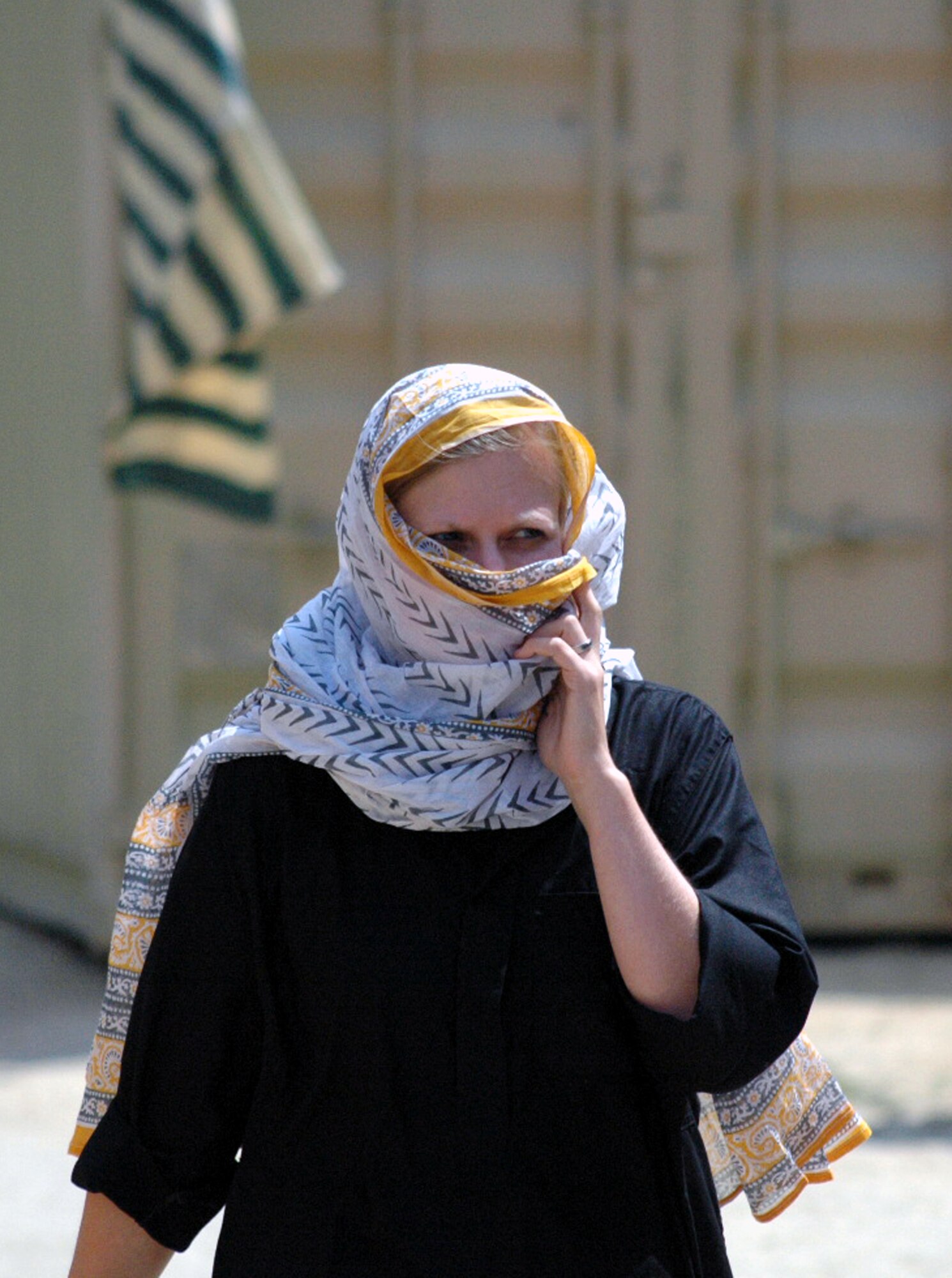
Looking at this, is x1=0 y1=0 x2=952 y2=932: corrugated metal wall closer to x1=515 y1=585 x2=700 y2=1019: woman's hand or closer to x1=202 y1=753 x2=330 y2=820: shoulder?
x1=202 y1=753 x2=330 y2=820: shoulder

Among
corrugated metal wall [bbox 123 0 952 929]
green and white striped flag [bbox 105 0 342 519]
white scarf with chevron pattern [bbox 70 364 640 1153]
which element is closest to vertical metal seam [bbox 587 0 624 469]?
corrugated metal wall [bbox 123 0 952 929]

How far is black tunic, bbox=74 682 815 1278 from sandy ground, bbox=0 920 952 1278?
1607mm

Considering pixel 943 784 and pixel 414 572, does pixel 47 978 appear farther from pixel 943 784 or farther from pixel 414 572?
pixel 414 572

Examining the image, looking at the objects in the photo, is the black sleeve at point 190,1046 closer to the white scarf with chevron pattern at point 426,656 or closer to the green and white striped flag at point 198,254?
the white scarf with chevron pattern at point 426,656

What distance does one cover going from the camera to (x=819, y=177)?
460 cm

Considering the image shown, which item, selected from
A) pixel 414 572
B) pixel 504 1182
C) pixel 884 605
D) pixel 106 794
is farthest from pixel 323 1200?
pixel 884 605

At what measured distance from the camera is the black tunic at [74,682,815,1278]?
1500 mm

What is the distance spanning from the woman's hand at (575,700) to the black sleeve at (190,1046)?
11.0 inches

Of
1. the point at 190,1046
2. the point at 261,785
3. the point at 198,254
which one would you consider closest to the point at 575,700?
the point at 261,785

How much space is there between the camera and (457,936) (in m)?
1.54

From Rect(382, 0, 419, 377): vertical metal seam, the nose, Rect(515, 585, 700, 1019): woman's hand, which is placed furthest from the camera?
Rect(382, 0, 419, 377): vertical metal seam

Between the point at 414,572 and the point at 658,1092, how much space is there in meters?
0.48

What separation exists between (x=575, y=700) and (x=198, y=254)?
2.99m

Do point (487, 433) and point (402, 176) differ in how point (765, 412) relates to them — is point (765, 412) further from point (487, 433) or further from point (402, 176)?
point (487, 433)
